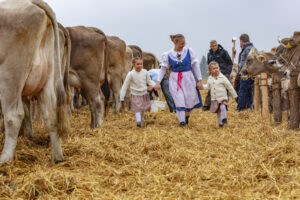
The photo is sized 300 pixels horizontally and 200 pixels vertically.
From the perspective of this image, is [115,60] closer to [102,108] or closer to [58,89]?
[102,108]

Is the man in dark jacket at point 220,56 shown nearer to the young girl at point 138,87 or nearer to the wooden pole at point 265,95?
the wooden pole at point 265,95

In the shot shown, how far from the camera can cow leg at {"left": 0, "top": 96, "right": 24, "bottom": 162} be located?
3.87m

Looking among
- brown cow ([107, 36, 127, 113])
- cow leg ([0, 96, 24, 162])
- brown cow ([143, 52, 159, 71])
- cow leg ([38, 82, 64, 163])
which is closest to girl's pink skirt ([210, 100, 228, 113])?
brown cow ([107, 36, 127, 113])

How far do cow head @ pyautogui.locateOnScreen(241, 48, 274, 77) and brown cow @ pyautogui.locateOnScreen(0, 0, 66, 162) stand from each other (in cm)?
485

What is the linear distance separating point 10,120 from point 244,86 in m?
8.23

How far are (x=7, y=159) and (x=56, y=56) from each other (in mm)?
1405

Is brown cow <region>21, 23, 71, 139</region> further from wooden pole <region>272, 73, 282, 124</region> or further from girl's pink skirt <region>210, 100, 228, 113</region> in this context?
wooden pole <region>272, 73, 282, 124</region>

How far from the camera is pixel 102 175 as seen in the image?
362 cm

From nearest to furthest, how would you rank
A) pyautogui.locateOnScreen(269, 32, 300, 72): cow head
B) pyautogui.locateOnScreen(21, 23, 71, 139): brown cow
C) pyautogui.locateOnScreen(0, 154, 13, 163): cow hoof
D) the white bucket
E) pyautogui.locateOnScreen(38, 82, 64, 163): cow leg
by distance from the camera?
1. pyautogui.locateOnScreen(0, 154, 13, 163): cow hoof
2. pyautogui.locateOnScreen(38, 82, 64, 163): cow leg
3. pyautogui.locateOnScreen(21, 23, 71, 139): brown cow
4. pyautogui.locateOnScreen(269, 32, 300, 72): cow head
5. the white bucket

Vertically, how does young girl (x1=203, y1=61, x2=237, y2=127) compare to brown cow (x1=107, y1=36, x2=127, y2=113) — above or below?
below

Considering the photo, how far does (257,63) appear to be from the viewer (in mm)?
7766

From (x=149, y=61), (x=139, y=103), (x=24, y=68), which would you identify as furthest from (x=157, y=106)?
(x=24, y=68)

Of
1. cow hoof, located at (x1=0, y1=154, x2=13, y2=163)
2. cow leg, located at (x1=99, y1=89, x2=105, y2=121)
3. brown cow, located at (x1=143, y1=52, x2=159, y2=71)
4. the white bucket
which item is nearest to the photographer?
cow hoof, located at (x1=0, y1=154, x2=13, y2=163)

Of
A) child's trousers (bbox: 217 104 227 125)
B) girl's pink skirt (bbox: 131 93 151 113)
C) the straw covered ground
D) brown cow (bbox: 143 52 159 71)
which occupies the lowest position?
the straw covered ground
